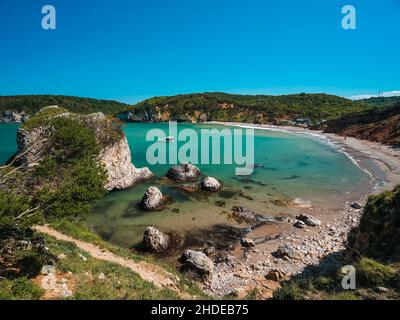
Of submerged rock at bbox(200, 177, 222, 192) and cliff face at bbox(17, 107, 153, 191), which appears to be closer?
cliff face at bbox(17, 107, 153, 191)

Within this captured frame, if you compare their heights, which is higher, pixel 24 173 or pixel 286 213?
pixel 24 173

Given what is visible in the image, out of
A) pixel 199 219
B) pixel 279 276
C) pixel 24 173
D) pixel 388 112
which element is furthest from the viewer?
pixel 388 112

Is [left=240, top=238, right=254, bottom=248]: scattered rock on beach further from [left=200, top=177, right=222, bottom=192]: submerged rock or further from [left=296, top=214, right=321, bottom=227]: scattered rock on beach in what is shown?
[left=200, top=177, right=222, bottom=192]: submerged rock

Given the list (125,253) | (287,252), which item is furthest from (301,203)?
(125,253)

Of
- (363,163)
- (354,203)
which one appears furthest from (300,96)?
(354,203)

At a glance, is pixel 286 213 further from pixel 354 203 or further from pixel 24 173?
pixel 24 173

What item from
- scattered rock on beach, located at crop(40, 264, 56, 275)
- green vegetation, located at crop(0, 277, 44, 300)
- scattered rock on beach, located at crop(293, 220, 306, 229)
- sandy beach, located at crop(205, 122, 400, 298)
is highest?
green vegetation, located at crop(0, 277, 44, 300)

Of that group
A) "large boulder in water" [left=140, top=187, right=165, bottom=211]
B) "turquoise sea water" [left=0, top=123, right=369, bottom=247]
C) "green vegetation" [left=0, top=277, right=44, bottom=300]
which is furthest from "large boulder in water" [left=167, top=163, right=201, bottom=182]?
"green vegetation" [left=0, top=277, right=44, bottom=300]
